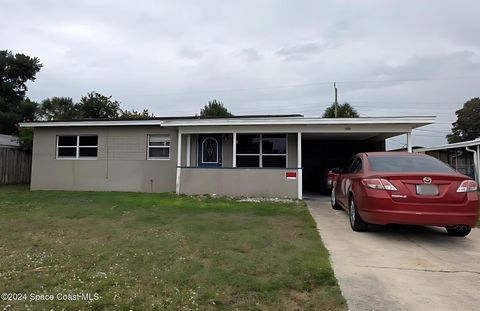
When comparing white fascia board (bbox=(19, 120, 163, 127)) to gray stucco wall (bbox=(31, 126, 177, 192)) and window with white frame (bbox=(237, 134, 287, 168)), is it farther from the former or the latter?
window with white frame (bbox=(237, 134, 287, 168))

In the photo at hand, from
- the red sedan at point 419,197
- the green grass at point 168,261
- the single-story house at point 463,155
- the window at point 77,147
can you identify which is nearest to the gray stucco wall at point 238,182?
the green grass at point 168,261

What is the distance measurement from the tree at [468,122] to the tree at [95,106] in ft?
136

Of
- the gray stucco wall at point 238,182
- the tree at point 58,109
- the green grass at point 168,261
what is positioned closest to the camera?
the green grass at point 168,261

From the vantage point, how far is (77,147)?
54.3ft

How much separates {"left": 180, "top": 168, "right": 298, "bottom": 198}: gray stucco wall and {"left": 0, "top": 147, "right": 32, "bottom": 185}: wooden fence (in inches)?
448

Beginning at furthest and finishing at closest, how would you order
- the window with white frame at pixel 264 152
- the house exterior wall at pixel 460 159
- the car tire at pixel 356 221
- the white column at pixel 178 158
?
the house exterior wall at pixel 460 159, the window with white frame at pixel 264 152, the white column at pixel 178 158, the car tire at pixel 356 221

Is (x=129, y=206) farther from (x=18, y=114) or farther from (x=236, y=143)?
(x=18, y=114)

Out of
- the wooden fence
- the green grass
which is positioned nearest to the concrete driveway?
the green grass

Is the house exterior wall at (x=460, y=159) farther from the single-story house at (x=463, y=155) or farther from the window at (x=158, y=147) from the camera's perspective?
the window at (x=158, y=147)

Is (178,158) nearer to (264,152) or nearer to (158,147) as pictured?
(158,147)

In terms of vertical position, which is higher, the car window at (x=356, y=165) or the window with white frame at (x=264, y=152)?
the window with white frame at (x=264, y=152)

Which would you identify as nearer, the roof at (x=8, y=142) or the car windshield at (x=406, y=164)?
the car windshield at (x=406, y=164)

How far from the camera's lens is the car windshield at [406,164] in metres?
6.72

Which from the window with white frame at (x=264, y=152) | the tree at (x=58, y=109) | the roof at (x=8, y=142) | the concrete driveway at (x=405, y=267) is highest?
the tree at (x=58, y=109)
